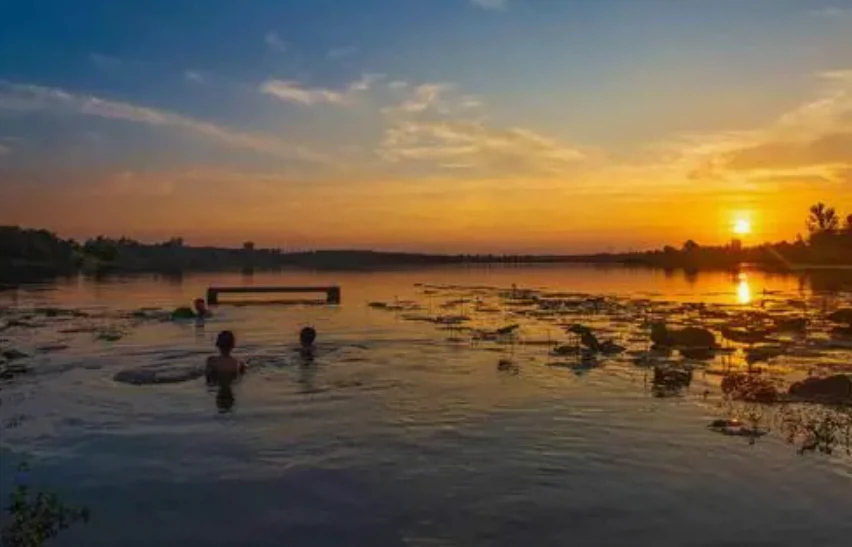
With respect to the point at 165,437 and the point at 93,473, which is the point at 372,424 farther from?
the point at 93,473

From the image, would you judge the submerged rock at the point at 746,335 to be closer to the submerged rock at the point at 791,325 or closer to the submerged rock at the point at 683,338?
the submerged rock at the point at 683,338

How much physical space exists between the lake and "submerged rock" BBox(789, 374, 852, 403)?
1.98m

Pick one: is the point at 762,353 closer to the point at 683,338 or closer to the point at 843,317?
the point at 683,338

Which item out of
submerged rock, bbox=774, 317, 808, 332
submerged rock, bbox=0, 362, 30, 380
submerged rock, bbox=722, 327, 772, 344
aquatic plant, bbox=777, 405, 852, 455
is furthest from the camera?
submerged rock, bbox=774, 317, 808, 332

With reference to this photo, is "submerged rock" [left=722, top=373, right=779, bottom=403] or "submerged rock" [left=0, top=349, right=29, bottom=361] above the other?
"submerged rock" [left=722, top=373, right=779, bottom=403]

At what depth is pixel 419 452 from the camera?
17.2 meters

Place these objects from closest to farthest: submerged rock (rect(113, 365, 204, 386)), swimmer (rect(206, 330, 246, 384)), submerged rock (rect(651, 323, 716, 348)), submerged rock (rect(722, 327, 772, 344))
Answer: submerged rock (rect(113, 365, 204, 386))
swimmer (rect(206, 330, 246, 384))
submerged rock (rect(651, 323, 716, 348))
submerged rock (rect(722, 327, 772, 344))

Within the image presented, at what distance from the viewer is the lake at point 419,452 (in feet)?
41.4

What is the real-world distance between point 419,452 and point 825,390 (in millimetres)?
12630

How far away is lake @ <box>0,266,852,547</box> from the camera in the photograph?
497 inches

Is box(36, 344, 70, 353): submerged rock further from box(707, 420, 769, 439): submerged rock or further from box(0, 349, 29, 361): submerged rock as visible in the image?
box(707, 420, 769, 439): submerged rock

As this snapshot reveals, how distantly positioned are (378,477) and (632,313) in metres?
40.7

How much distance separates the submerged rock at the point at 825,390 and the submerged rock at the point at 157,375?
19033 mm

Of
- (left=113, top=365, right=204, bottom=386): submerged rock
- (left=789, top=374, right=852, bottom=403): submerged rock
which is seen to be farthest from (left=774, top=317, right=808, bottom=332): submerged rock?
(left=113, top=365, right=204, bottom=386): submerged rock
